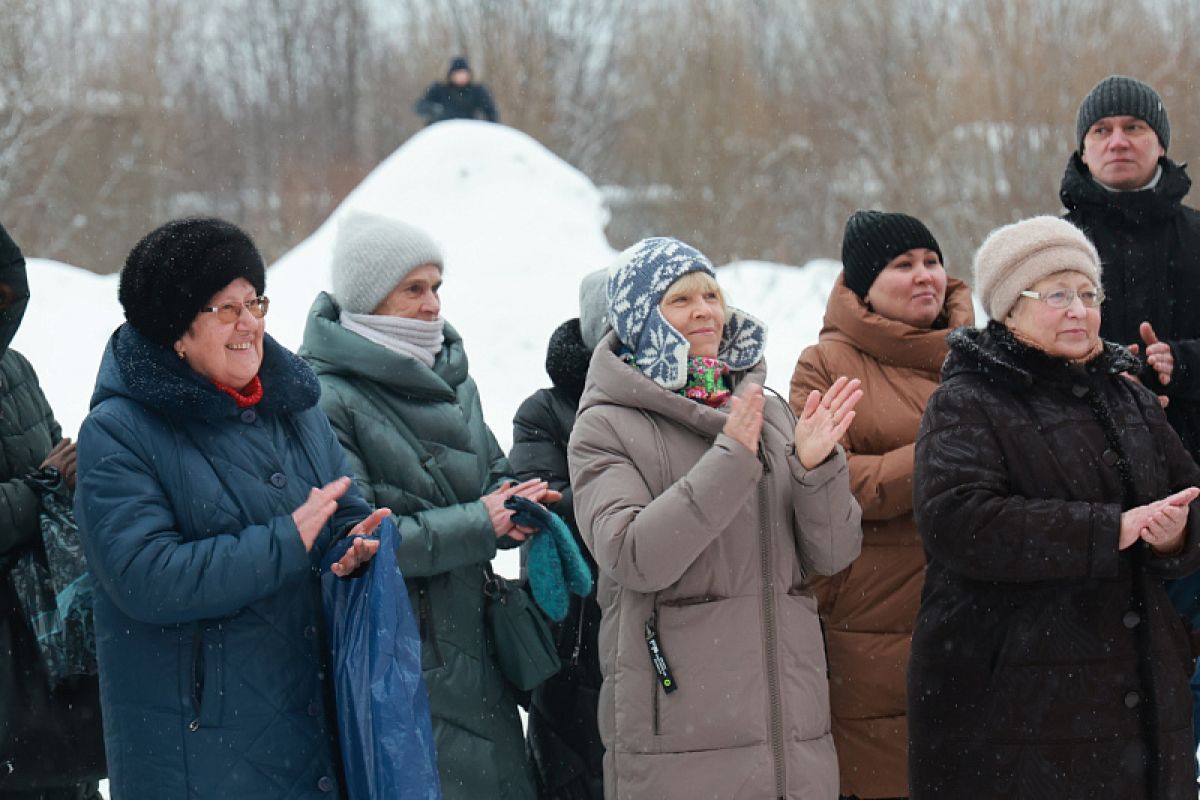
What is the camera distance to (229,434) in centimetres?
293

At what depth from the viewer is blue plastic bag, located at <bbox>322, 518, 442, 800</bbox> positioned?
9.17 feet

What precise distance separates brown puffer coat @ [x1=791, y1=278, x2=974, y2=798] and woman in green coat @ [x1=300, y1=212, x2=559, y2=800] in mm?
821

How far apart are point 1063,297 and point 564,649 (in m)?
1.71

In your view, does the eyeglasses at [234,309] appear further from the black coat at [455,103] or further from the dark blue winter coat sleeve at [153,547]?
the black coat at [455,103]

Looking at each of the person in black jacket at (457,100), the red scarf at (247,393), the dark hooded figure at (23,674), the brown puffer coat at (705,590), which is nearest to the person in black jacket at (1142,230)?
the brown puffer coat at (705,590)

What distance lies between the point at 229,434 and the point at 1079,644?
6.07ft

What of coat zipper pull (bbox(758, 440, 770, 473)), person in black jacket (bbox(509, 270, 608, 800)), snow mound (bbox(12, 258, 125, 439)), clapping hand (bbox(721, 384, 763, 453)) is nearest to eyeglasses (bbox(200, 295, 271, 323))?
clapping hand (bbox(721, 384, 763, 453))

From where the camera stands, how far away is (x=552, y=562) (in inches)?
147

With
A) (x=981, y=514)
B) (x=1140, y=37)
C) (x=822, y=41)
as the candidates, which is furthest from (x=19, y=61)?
(x=981, y=514)

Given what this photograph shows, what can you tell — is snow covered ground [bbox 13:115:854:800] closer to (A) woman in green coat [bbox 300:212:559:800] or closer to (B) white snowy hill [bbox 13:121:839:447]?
(B) white snowy hill [bbox 13:121:839:447]

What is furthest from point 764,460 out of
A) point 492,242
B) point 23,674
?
point 492,242

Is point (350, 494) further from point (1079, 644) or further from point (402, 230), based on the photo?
point (1079, 644)

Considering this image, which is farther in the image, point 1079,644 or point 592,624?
point 592,624

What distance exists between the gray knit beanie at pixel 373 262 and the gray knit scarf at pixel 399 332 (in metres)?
0.07
